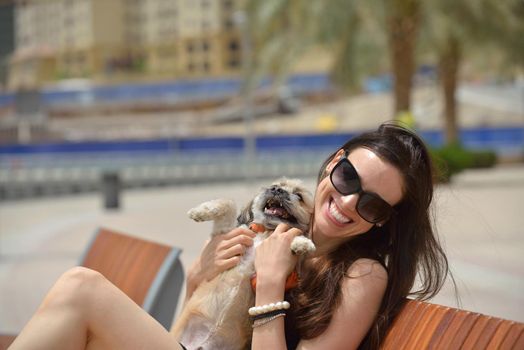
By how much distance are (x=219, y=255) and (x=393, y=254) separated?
58cm

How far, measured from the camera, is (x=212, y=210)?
9.43 feet

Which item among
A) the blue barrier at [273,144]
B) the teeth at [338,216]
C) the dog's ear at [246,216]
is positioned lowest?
the blue barrier at [273,144]

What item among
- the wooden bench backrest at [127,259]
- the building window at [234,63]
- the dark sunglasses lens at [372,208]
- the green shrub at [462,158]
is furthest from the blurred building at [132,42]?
the dark sunglasses lens at [372,208]

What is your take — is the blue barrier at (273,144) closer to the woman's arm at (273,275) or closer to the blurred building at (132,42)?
the woman's arm at (273,275)

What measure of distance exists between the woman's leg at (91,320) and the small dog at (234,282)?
0.20 meters

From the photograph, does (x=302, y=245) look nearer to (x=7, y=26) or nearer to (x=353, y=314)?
(x=353, y=314)

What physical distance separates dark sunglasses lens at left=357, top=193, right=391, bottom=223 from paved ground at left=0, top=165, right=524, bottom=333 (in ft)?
1.49

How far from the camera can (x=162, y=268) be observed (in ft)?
12.1

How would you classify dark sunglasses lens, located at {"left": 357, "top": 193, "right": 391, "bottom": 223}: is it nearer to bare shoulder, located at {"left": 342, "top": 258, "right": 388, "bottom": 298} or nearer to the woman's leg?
bare shoulder, located at {"left": 342, "top": 258, "right": 388, "bottom": 298}

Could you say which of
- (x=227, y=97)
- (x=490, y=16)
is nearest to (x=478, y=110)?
(x=227, y=97)

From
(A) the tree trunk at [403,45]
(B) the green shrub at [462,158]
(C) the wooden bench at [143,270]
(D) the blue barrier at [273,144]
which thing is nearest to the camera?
(C) the wooden bench at [143,270]

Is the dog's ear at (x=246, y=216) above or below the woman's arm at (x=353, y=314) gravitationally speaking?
above

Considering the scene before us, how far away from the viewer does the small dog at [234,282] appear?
270cm

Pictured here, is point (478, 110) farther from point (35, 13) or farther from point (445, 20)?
point (35, 13)
